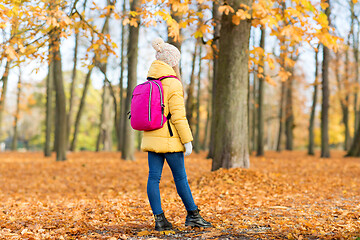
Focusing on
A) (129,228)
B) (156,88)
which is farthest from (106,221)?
(156,88)

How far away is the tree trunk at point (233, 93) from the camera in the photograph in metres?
7.66

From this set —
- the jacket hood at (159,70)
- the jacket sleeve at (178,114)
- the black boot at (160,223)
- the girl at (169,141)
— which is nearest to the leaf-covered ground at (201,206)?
the black boot at (160,223)

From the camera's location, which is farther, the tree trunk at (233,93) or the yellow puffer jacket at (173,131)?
the tree trunk at (233,93)

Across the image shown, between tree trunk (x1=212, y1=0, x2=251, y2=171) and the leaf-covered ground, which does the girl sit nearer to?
the leaf-covered ground

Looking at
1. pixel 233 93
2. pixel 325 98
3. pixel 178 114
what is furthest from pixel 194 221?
pixel 325 98

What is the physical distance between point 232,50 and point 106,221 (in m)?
4.67

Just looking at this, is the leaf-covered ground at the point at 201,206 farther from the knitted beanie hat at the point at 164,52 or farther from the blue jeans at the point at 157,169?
the knitted beanie hat at the point at 164,52

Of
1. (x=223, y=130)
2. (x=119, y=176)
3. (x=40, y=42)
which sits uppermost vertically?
(x=40, y=42)

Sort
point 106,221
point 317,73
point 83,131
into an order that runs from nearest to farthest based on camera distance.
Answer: point 106,221 → point 317,73 → point 83,131

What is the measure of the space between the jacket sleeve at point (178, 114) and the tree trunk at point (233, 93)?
164 inches

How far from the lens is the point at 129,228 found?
4094mm

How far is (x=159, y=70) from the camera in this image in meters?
3.78

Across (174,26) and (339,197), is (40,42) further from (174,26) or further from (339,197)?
(339,197)

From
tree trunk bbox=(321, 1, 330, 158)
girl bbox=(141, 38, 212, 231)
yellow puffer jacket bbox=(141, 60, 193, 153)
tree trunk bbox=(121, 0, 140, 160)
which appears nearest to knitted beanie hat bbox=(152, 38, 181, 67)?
girl bbox=(141, 38, 212, 231)
